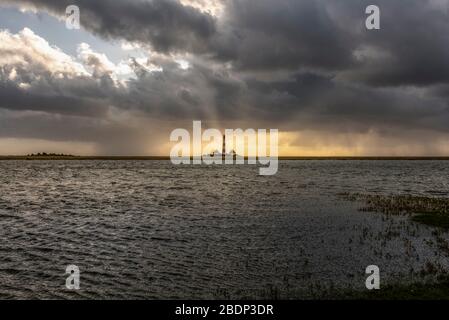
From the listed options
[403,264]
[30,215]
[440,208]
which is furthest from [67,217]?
[440,208]

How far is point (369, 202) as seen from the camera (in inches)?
2152

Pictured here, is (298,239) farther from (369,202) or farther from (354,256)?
(369,202)

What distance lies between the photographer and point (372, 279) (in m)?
20.3

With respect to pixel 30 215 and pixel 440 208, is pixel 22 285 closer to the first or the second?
pixel 30 215

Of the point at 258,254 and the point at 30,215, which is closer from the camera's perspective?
the point at 258,254

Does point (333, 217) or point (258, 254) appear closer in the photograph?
point (258, 254)

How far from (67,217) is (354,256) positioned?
3136cm

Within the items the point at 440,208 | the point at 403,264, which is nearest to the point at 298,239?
the point at 403,264
